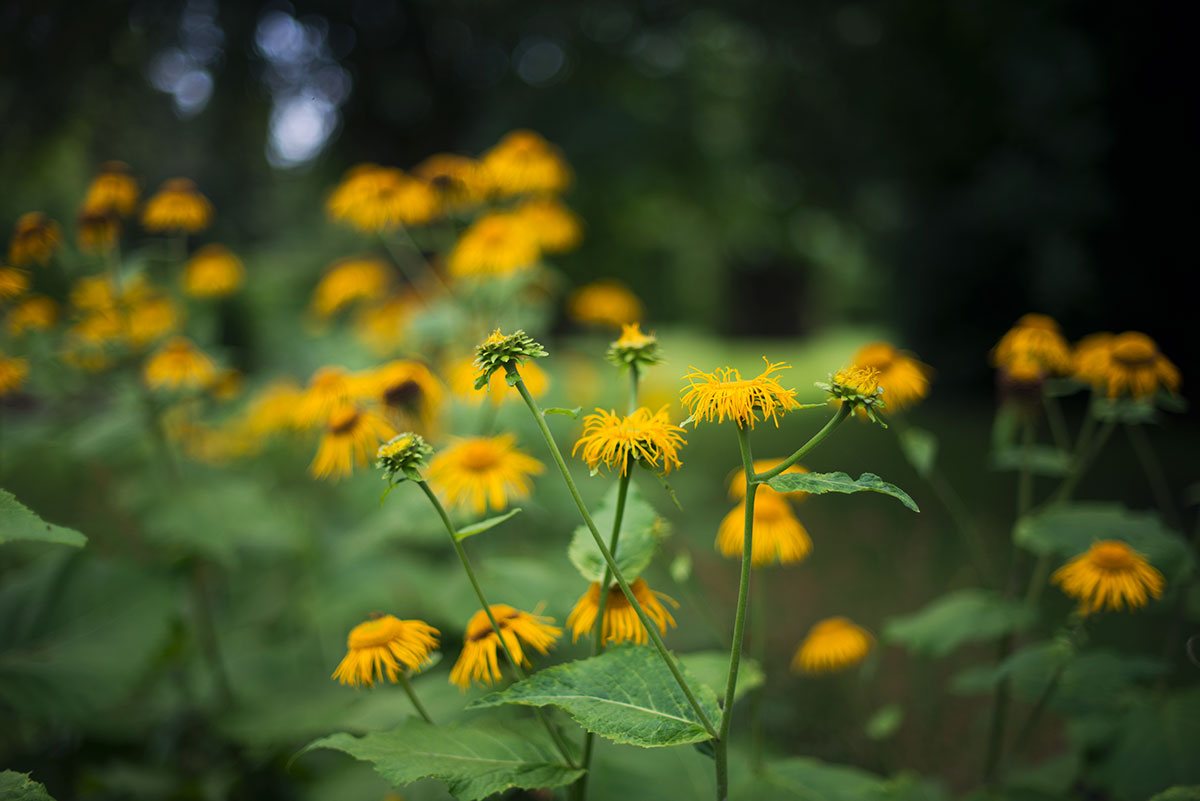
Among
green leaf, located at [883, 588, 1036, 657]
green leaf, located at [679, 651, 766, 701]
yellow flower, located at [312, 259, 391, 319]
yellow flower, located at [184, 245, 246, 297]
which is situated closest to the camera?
green leaf, located at [679, 651, 766, 701]

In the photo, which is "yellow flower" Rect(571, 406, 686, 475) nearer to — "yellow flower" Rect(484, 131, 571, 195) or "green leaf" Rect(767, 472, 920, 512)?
"green leaf" Rect(767, 472, 920, 512)

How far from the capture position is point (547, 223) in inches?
97.1

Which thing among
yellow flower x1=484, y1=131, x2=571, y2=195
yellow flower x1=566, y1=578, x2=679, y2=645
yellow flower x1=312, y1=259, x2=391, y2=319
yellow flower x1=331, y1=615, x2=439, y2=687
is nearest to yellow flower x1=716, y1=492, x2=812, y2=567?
yellow flower x1=566, y1=578, x2=679, y2=645

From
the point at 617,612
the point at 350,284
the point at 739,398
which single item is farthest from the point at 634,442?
the point at 350,284

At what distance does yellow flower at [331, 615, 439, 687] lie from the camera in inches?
40.8

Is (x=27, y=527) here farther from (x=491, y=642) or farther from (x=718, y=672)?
(x=718, y=672)

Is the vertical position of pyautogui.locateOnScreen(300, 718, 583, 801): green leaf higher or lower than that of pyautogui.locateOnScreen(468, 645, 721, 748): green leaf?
lower

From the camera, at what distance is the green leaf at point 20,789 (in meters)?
0.92

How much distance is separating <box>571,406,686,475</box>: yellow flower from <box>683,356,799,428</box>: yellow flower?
48mm

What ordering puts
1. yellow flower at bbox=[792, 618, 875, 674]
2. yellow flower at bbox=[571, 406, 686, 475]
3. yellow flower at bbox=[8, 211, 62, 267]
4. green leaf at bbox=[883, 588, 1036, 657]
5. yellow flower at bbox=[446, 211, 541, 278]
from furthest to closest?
yellow flower at bbox=[446, 211, 541, 278] < yellow flower at bbox=[8, 211, 62, 267] < yellow flower at bbox=[792, 618, 875, 674] < green leaf at bbox=[883, 588, 1036, 657] < yellow flower at bbox=[571, 406, 686, 475]

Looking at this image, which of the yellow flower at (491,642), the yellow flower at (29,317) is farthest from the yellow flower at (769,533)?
the yellow flower at (29,317)

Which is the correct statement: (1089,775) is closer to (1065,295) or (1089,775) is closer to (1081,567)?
(1081,567)

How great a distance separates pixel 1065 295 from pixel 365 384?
17.8 feet

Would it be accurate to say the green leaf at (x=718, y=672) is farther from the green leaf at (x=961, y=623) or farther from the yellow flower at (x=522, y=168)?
the yellow flower at (x=522, y=168)
